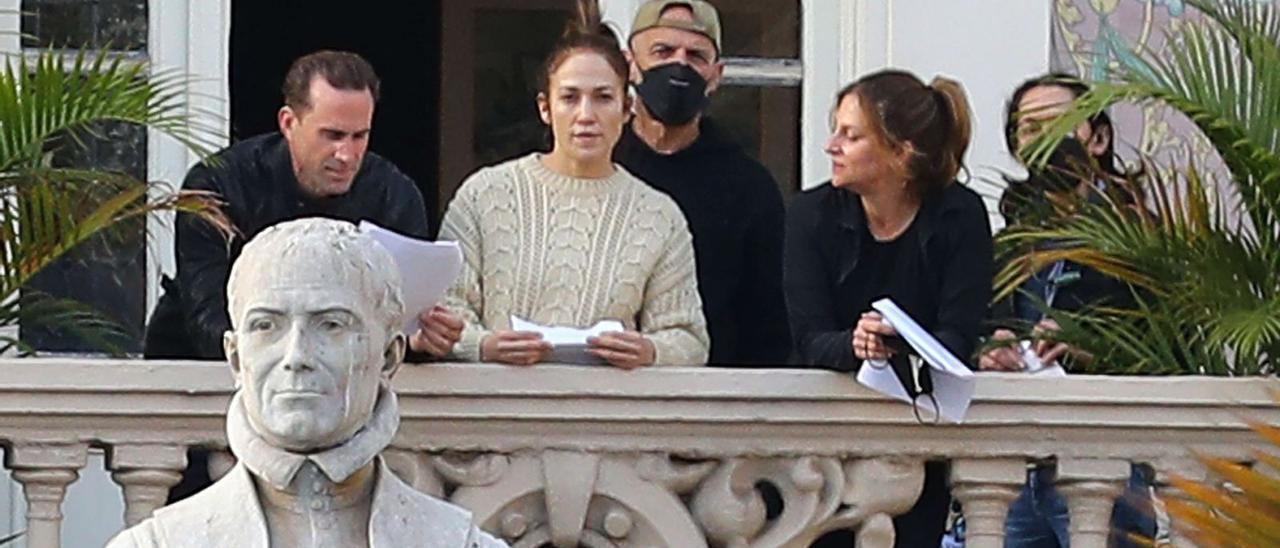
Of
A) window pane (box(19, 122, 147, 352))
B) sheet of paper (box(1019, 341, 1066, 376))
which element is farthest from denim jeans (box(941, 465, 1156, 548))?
window pane (box(19, 122, 147, 352))

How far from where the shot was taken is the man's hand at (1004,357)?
27.4ft

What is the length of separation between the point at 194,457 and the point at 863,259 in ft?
4.98

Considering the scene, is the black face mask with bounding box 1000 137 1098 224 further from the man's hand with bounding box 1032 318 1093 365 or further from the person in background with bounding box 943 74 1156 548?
the man's hand with bounding box 1032 318 1093 365

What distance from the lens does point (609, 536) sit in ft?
26.0

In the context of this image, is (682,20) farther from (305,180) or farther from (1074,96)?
(305,180)

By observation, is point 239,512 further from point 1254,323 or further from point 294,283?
point 1254,323

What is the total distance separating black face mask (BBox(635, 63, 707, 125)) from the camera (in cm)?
909

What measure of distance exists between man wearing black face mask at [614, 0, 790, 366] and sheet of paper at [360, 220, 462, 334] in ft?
4.62

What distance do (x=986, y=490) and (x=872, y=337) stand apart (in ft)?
1.51

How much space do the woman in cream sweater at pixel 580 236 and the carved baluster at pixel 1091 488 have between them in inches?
32.9

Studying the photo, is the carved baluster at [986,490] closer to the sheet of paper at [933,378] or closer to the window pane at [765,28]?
the sheet of paper at [933,378]

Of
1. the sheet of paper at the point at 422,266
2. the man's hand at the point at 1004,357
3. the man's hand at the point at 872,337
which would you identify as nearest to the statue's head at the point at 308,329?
the sheet of paper at the point at 422,266

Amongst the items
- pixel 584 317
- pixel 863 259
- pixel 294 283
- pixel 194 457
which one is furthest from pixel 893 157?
pixel 294 283

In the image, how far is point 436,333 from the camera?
25.5ft
